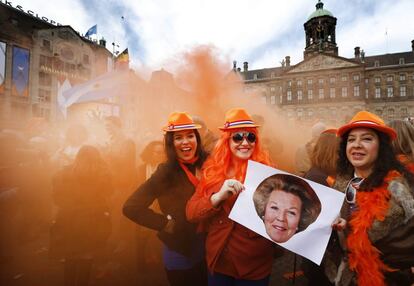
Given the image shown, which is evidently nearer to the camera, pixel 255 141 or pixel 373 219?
pixel 373 219

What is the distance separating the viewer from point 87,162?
3082 millimetres

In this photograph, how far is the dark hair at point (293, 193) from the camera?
1463 mm

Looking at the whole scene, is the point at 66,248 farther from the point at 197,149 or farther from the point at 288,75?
the point at 288,75

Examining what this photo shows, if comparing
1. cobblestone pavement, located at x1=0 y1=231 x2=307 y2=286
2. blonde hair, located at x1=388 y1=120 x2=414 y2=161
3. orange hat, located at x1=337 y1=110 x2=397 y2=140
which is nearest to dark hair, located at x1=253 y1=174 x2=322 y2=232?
orange hat, located at x1=337 y1=110 x2=397 y2=140

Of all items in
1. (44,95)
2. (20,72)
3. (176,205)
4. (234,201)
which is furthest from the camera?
(44,95)

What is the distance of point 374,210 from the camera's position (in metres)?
1.52

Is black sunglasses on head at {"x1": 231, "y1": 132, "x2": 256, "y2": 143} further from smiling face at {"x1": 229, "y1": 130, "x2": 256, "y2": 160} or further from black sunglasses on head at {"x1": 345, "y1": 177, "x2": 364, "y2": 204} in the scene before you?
black sunglasses on head at {"x1": 345, "y1": 177, "x2": 364, "y2": 204}

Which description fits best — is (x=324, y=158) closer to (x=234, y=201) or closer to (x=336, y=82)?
(x=234, y=201)

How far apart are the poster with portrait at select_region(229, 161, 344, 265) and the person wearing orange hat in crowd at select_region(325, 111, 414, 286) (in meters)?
0.32

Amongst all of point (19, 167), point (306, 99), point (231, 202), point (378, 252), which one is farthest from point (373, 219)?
point (306, 99)

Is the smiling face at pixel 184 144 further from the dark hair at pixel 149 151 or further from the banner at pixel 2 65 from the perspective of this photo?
the banner at pixel 2 65

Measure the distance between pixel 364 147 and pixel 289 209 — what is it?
2.25 ft

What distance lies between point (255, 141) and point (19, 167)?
242 inches

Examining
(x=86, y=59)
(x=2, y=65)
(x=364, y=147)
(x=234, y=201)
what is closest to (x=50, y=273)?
(x=234, y=201)
